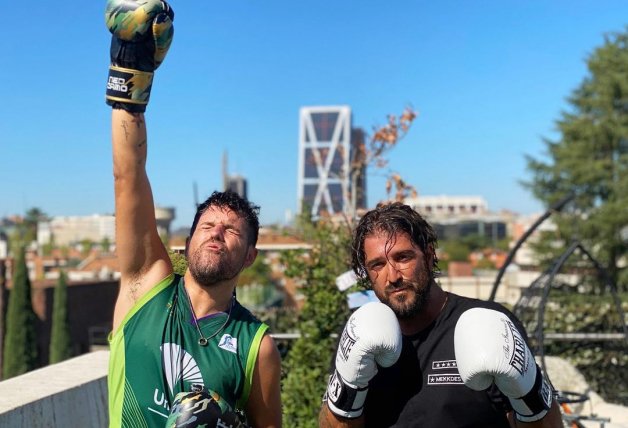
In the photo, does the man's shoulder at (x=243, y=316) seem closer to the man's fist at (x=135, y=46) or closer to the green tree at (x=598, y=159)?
the man's fist at (x=135, y=46)

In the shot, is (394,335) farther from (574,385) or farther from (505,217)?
(505,217)

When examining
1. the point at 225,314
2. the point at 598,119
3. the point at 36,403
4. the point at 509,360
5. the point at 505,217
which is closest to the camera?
the point at 509,360

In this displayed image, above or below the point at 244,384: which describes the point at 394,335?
above

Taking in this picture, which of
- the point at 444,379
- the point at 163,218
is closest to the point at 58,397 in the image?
the point at 163,218

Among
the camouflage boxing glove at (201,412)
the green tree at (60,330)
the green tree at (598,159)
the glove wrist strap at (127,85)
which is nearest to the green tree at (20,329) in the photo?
the green tree at (60,330)

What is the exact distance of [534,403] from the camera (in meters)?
1.96

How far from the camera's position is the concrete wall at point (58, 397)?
Answer: 3141mm

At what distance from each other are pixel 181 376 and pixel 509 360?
104cm

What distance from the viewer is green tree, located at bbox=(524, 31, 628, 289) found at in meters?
21.7

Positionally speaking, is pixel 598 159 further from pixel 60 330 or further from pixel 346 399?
pixel 346 399

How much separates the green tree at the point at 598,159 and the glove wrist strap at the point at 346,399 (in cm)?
2101

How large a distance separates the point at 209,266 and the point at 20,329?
2413cm

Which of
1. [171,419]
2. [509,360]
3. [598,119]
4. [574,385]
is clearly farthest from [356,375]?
[598,119]

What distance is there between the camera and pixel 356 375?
2004mm
